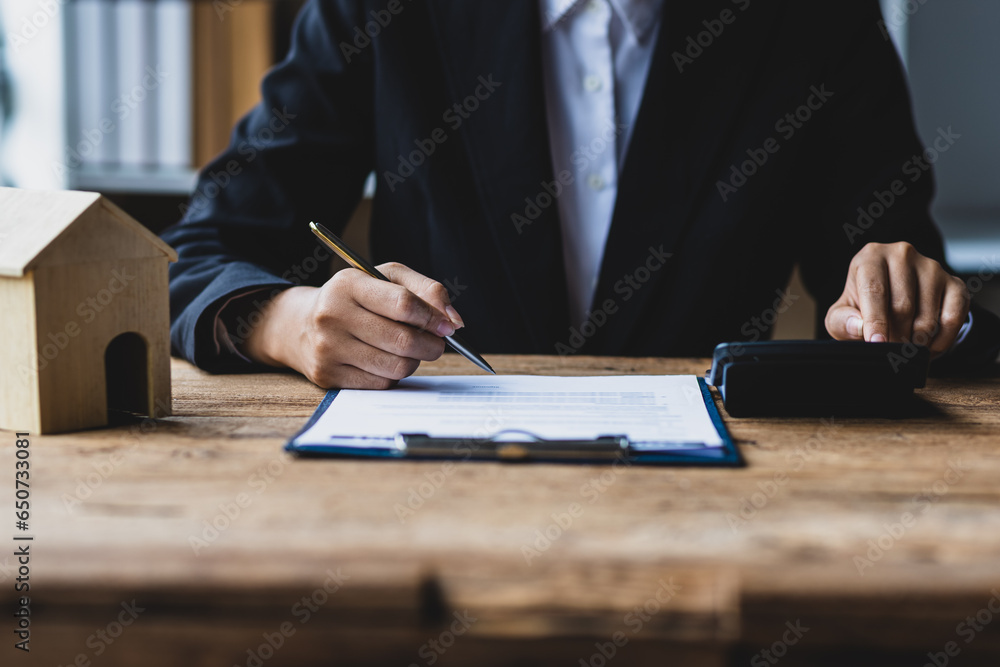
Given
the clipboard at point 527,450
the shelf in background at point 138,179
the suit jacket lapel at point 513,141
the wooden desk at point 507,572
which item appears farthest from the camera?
the shelf in background at point 138,179

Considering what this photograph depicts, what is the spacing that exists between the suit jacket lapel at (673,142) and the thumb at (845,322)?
1.23 feet

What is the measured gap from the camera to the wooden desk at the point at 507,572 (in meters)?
0.42

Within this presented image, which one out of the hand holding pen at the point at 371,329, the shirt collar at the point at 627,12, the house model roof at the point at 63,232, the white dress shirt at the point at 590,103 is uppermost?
the shirt collar at the point at 627,12

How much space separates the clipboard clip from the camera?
0.60 meters

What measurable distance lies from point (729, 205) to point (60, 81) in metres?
2.00

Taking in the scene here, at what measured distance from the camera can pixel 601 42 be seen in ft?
4.39

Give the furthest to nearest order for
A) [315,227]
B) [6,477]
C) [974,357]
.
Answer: [974,357] → [315,227] → [6,477]

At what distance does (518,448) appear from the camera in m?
0.60

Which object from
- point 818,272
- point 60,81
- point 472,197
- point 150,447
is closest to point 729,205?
point 818,272

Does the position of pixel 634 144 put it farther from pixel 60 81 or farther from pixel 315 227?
pixel 60 81

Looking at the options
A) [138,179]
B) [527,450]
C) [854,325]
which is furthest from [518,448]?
[138,179]

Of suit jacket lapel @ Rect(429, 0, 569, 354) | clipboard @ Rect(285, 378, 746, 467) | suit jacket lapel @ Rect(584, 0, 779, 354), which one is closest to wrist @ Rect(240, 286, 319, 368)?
clipboard @ Rect(285, 378, 746, 467)

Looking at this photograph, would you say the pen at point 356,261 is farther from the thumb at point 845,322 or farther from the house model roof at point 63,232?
the thumb at point 845,322

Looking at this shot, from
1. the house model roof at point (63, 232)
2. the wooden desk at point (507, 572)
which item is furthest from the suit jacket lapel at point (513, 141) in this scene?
the wooden desk at point (507, 572)
